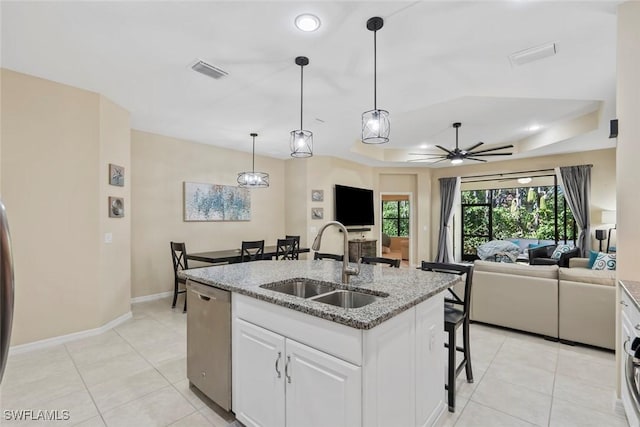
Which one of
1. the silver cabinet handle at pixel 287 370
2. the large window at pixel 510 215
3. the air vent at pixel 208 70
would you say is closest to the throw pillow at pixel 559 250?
the large window at pixel 510 215

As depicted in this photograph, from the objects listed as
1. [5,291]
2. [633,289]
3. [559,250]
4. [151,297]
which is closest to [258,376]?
[5,291]

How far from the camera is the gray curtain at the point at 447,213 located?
7.85 meters

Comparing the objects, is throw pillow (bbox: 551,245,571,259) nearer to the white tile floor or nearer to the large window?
the large window

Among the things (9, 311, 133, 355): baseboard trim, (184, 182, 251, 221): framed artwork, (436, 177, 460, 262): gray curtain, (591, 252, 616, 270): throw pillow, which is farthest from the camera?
(436, 177, 460, 262): gray curtain

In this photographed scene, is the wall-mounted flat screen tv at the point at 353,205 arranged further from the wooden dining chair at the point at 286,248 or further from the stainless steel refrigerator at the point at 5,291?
the stainless steel refrigerator at the point at 5,291

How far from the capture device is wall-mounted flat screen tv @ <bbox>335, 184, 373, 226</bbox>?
6.93 metres

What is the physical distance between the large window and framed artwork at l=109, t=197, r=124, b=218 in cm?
799

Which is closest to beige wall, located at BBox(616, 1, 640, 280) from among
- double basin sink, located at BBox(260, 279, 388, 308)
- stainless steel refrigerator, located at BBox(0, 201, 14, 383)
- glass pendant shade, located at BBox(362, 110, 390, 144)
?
glass pendant shade, located at BBox(362, 110, 390, 144)

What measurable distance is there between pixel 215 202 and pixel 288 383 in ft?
15.0

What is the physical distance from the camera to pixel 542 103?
13.5ft

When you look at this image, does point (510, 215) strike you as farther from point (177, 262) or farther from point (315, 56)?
point (177, 262)

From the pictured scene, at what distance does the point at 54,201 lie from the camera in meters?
3.18

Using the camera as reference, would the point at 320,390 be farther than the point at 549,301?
No

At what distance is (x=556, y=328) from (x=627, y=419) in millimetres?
1347
